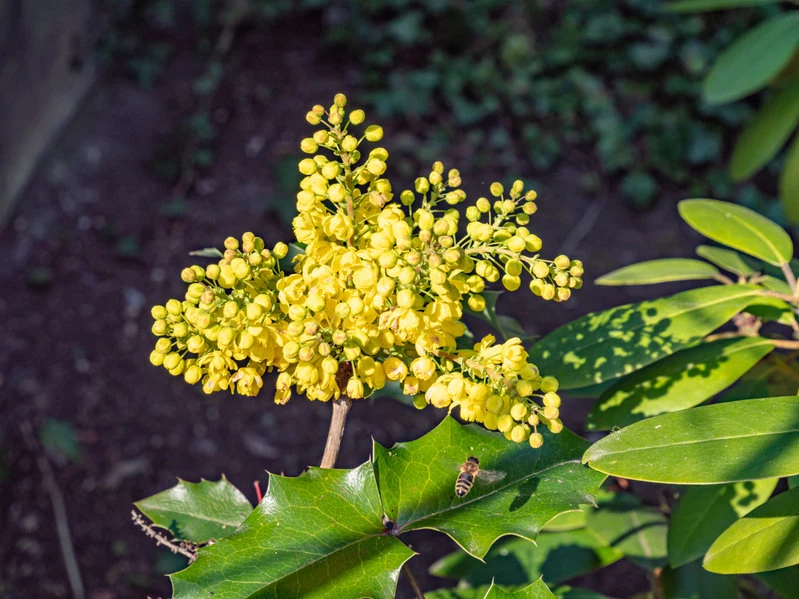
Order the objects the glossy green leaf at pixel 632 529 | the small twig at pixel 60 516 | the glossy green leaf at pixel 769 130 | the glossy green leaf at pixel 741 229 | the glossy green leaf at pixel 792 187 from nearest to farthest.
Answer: the glossy green leaf at pixel 741 229
the glossy green leaf at pixel 632 529
the glossy green leaf at pixel 769 130
the glossy green leaf at pixel 792 187
the small twig at pixel 60 516

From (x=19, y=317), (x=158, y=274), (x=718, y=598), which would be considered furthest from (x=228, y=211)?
(x=718, y=598)

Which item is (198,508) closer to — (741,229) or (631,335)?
(631,335)

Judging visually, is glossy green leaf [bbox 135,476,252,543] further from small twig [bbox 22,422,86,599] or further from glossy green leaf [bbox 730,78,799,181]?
glossy green leaf [bbox 730,78,799,181]

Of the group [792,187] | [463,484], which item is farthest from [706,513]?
[792,187]

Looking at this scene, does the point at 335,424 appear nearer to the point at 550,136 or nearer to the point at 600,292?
the point at 600,292

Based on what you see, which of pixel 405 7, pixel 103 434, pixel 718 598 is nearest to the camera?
pixel 718 598

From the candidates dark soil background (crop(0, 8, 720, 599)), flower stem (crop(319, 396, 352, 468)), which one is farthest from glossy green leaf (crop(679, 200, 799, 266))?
dark soil background (crop(0, 8, 720, 599))

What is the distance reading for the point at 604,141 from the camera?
14.8 ft

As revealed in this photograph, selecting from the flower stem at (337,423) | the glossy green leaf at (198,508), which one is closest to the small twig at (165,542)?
the glossy green leaf at (198,508)

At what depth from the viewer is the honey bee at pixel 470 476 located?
1.11m

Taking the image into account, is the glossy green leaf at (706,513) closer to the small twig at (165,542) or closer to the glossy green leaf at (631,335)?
the glossy green leaf at (631,335)

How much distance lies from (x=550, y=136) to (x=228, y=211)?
199 cm

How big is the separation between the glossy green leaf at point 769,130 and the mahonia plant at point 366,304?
86.8 inches

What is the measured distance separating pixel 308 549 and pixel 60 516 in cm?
254
